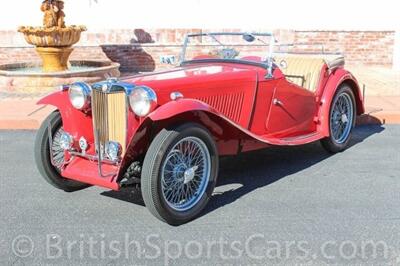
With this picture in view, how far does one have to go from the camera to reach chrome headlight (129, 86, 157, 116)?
4.01 meters

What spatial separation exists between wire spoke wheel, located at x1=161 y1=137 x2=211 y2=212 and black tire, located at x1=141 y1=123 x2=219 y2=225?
0.04 m

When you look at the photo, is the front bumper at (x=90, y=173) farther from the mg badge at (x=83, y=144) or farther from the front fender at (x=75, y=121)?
the front fender at (x=75, y=121)

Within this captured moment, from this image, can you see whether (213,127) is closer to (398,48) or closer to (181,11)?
(398,48)

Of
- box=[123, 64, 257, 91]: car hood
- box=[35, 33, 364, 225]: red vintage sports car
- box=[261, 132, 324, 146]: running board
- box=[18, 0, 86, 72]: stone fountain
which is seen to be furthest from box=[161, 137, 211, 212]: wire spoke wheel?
box=[18, 0, 86, 72]: stone fountain

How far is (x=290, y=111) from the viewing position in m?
5.36

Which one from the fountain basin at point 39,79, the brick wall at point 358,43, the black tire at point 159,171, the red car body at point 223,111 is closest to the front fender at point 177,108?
the red car body at point 223,111

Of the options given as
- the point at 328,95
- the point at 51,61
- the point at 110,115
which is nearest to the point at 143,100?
the point at 110,115

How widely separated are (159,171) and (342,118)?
9.57 ft

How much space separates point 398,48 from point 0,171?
31.1 feet

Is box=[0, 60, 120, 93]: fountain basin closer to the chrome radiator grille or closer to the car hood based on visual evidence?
the car hood

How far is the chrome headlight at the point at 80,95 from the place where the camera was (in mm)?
4371

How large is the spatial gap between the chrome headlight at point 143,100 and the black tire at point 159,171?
205 millimetres

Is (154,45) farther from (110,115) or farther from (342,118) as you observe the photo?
(110,115)

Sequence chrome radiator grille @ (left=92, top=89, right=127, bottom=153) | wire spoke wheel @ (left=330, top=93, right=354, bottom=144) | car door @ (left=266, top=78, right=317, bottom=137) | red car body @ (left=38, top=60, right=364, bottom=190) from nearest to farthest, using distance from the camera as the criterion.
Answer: red car body @ (left=38, top=60, right=364, bottom=190) < chrome radiator grille @ (left=92, top=89, right=127, bottom=153) < car door @ (left=266, top=78, right=317, bottom=137) < wire spoke wheel @ (left=330, top=93, right=354, bottom=144)
